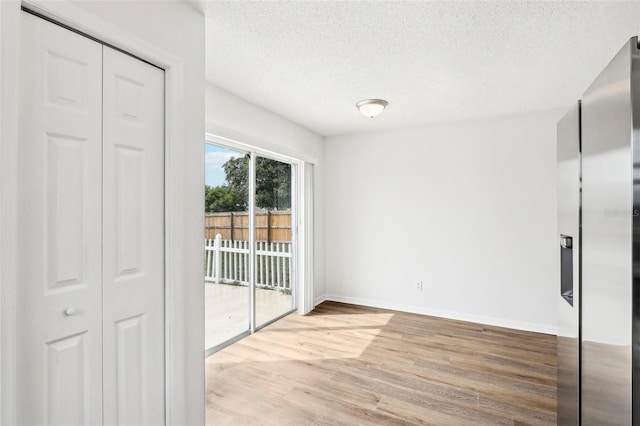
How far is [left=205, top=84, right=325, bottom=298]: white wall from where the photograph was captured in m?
2.95

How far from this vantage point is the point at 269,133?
3.69 metres

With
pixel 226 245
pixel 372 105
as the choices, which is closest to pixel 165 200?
pixel 226 245

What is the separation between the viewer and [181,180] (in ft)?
5.69

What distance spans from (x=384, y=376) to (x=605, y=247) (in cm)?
213

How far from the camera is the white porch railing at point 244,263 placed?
3225mm

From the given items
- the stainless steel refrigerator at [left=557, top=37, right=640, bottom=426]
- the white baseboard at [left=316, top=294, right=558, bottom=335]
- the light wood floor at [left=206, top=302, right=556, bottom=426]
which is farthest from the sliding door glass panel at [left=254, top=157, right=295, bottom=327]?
Result: the stainless steel refrigerator at [left=557, top=37, right=640, bottom=426]

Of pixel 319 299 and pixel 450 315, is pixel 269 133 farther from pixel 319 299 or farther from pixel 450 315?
pixel 450 315

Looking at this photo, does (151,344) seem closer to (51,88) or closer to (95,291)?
(95,291)

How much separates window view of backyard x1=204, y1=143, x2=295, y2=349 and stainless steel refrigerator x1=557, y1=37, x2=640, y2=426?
2.71 m

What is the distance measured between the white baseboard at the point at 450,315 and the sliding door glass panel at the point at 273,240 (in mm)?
820

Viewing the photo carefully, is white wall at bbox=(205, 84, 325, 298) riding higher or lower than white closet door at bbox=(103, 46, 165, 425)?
higher

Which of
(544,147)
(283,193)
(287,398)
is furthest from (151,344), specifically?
(544,147)

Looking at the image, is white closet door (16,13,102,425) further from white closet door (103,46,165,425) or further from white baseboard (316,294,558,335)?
white baseboard (316,294,558,335)

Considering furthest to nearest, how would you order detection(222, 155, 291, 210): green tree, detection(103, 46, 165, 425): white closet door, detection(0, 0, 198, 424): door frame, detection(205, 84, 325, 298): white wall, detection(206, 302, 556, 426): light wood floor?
detection(222, 155, 291, 210): green tree < detection(205, 84, 325, 298): white wall < detection(206, 302, 556, 426): light wood floor < detection(103, 46, 165, 425): white closet door < detection(0, 0, 198, 424): door frame
